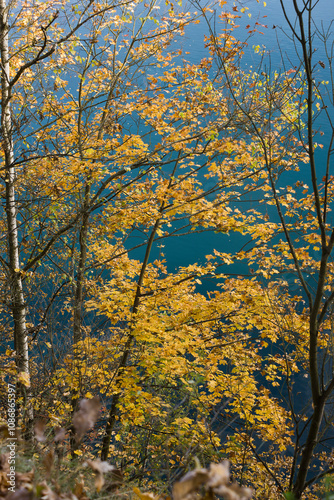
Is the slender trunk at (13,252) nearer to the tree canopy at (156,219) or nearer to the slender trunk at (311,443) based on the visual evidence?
the tree canopy at (156,219)

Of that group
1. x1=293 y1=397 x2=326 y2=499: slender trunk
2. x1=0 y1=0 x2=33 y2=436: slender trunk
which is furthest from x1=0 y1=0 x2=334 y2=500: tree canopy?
x1=293 y1=397 x2=326 y2=499: slender trunk

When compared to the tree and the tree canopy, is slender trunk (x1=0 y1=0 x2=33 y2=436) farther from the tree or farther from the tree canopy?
the tree

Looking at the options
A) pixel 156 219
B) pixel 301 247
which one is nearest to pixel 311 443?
pixel 301 247

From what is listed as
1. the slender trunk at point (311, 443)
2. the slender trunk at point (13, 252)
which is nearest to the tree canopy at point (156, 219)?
the slender trunk at point (13, 252)

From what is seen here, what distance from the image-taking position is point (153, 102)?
21.8 ft

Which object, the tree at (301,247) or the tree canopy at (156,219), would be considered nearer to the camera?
the tree at (301,247)

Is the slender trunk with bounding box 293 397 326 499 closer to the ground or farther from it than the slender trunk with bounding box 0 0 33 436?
closer to the ground

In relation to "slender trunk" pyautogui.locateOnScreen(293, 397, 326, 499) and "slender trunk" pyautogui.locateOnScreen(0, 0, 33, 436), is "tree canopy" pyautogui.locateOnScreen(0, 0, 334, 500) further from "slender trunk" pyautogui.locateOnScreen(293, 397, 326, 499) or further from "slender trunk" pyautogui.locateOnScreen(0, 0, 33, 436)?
"slender trunk" pyautogui.locateOnScreen(293, 397, 326, 499)

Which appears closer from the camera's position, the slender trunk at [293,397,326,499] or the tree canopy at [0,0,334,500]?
the slender trunk at [293,397,326,499]

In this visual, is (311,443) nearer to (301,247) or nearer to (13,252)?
(301,247)

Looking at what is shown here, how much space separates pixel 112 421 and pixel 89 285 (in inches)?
108

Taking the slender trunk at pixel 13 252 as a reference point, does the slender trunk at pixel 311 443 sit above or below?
below

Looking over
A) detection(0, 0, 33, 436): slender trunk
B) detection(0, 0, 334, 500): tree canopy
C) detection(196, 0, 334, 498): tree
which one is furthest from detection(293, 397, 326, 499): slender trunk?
detection(0, 0, 33, 436): slender trunk

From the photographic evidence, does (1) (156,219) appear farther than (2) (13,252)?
Yes
